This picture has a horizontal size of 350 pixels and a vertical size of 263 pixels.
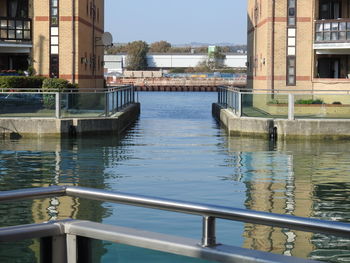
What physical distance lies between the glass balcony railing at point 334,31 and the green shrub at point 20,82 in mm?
14728

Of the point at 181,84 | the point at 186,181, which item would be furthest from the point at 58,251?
the point at 181,84

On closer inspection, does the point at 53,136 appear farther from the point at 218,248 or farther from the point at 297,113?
the point at 218,248

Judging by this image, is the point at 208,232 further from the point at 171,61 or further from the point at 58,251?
the point at 171,61

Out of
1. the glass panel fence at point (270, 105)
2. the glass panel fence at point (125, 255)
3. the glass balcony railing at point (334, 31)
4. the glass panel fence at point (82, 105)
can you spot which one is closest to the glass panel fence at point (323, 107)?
the glass panel fence at point (270, 105)

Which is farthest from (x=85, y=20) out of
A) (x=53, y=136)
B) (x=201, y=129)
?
(x=53, y=136)

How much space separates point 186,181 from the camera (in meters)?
17.3

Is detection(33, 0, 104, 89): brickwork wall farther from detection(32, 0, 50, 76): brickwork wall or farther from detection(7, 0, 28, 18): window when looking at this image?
detection(7, 0, 28, 18): window

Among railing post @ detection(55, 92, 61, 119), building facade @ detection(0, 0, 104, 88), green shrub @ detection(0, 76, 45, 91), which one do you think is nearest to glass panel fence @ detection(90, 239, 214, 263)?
railing post @ detection(55, 92, 61, 119)

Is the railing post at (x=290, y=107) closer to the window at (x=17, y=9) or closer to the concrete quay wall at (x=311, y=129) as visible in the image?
the concrete quay wall at (x=311, y=129)

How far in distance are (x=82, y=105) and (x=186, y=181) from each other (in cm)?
1184

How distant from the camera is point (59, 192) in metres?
4.22

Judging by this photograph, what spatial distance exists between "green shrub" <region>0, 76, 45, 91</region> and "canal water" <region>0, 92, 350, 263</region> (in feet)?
23.1

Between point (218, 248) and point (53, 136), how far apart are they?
24034mm

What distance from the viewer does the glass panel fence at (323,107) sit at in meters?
27.9
